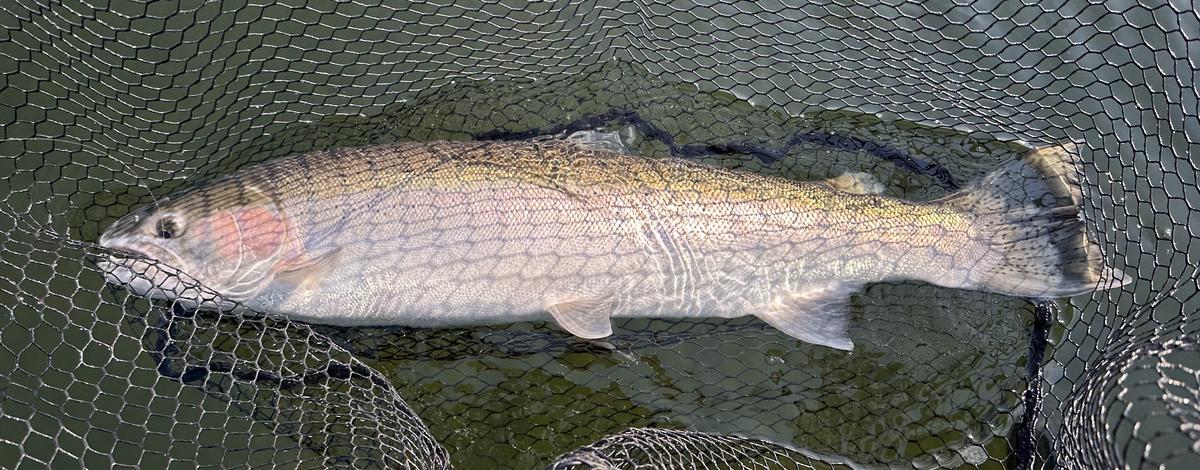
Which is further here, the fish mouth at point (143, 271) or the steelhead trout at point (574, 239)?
the steelhead trout at point (574, 239)

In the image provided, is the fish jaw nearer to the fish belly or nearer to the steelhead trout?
the steelhead trout

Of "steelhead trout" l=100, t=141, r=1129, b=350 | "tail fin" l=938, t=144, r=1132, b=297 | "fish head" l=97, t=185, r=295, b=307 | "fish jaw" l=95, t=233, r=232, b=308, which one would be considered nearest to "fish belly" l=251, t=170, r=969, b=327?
"steelhead trout" l=100, t=141, r=1129, b=350

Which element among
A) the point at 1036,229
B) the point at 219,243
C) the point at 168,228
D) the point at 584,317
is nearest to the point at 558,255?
the point at 584,317

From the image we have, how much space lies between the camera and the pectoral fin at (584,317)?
4.82 m

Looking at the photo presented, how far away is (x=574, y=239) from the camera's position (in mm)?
4801

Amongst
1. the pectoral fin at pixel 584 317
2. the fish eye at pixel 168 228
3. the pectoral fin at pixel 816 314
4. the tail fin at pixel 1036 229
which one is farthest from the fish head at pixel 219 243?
the tail fin at pixel 1036 229

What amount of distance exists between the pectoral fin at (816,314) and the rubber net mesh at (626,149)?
1.26 ft

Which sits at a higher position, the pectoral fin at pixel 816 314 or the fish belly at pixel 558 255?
the fish belly at pixel 558 255

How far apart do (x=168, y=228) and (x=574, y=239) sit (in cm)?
230

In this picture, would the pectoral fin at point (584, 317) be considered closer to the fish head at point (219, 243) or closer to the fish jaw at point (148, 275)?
the fish head at point (219, 243)

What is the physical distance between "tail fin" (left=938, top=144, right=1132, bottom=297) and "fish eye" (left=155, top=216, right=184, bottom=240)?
14.6 feet

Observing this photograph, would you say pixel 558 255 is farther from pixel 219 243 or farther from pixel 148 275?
pixel 148 275

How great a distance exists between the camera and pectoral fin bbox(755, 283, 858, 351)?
499 cm

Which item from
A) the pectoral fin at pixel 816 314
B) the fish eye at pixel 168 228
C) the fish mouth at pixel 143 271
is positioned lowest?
the pectoral fin at pixel 816 314
